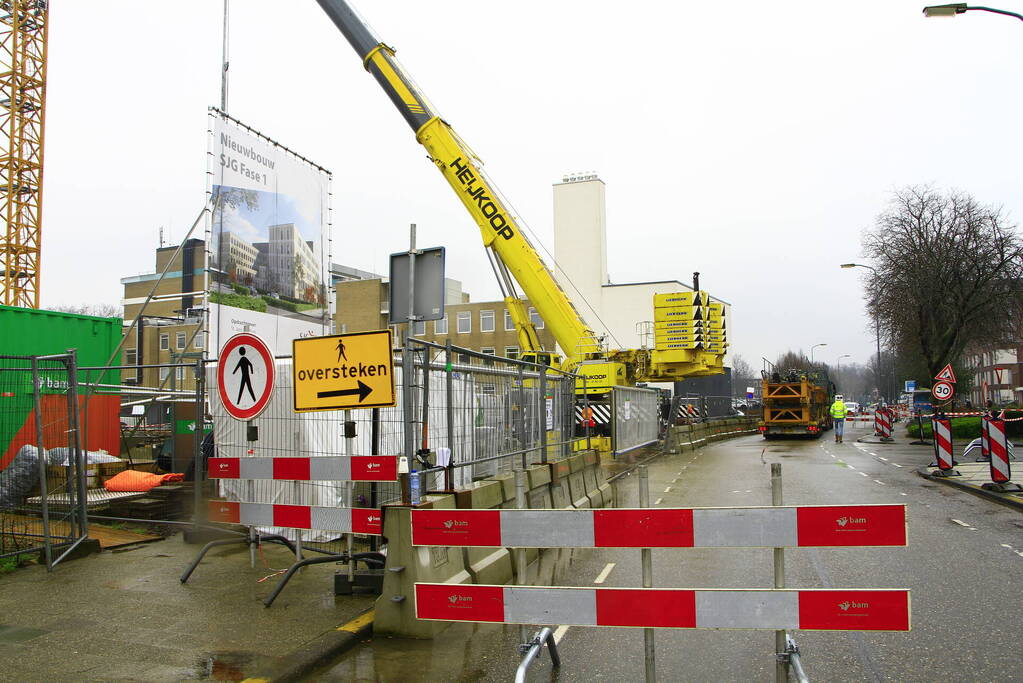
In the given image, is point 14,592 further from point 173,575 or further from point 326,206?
point 326,206

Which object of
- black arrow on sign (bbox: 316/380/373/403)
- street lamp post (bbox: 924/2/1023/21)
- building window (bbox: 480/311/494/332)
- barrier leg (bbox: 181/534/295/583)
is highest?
street lamp post (bbox: 924/2/1023/21)

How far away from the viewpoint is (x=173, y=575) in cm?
727

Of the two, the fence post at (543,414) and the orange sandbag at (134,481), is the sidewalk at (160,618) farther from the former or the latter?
the fence post at (543,414)

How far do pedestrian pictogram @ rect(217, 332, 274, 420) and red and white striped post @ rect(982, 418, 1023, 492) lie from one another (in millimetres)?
13241

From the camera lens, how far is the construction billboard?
13.7m

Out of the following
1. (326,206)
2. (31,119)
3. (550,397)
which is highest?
(31,119)

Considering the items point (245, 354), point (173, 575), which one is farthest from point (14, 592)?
point (245, 354)

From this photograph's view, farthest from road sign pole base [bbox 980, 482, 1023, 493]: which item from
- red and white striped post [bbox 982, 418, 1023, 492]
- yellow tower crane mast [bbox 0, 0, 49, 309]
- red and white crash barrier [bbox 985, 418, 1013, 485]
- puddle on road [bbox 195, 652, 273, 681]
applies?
yellow tower crane mast [bbox 0, 0, 49, 309]

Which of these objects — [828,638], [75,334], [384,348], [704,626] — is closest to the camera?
[704,626]

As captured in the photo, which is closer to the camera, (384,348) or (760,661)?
(760,661)

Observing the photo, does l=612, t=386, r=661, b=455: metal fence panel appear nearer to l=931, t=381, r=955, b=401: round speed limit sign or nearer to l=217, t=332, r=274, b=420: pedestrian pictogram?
l=931, t=381, r=955, b=401: round speed limit sign

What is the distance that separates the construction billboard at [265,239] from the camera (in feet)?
44.8

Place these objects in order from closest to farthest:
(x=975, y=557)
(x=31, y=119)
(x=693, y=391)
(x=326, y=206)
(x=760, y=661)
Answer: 1. (x=760, y=661)
2. (x=975, y=557)
3. (x=326, y=206)
4. (x=31, y=119)
5. (x=693, y=391)

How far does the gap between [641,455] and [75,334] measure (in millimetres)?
16496
